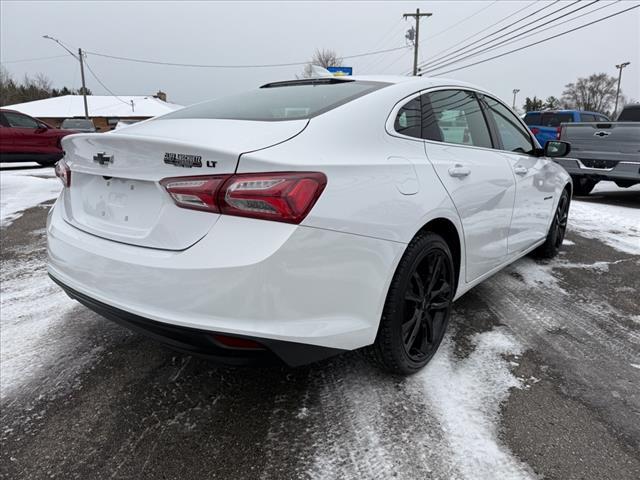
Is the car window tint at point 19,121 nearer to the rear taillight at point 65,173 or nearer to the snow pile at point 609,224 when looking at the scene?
the rear taillight at point 65,173

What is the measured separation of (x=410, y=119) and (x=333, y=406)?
1500 mm

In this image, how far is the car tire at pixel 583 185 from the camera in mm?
8645

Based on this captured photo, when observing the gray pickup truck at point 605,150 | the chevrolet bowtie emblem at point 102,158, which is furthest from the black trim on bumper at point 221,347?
the gray pickup truck at point 605,150

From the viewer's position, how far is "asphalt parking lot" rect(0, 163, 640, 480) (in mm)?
1828

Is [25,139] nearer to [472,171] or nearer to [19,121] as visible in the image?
[19,121]

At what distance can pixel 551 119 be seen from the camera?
14641mm

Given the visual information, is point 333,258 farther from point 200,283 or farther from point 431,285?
point 431,285

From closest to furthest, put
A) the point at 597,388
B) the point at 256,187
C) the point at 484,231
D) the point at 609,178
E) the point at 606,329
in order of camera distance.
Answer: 1. the point at 256,187
2. the point at 597,388
3. the point at 484,231
4. the point at 606,329
5. the point at 609,178

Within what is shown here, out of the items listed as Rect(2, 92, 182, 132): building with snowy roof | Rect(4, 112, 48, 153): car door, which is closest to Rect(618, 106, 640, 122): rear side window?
Rect(4, 112, 48, 153): car door

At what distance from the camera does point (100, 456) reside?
73.5 inches

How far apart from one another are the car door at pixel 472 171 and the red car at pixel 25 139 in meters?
12.7

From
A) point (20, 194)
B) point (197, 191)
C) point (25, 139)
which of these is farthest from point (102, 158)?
point (25, 139)

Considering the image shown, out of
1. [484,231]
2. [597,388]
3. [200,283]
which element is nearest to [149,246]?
[200,283]

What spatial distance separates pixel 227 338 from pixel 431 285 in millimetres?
1213
